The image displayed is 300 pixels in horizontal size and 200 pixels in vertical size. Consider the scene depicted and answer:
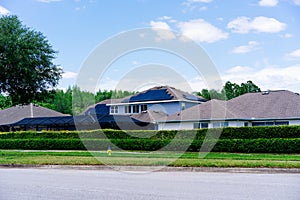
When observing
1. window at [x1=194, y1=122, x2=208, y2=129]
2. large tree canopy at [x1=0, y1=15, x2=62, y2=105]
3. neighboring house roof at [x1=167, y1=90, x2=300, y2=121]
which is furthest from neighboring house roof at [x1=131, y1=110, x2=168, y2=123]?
large tree canopy at [x1=0, y1=15, x2=62, y2=105]

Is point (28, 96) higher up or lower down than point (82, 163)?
higher up

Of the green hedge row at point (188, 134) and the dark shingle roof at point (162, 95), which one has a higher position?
the dark shingle roof at point (162, 95)

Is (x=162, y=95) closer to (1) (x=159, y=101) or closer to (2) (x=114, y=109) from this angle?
(1) (x=159, y=101)

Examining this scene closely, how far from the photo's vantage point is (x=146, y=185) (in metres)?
12.2

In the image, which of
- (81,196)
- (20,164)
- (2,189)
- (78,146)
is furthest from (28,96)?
(81,196)

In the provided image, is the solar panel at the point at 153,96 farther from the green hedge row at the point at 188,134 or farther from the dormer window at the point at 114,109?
the green hedge row at the point at 188,134

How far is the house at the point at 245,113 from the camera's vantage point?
40.1 m

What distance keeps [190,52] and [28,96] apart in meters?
14.8

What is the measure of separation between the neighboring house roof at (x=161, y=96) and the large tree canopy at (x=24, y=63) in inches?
1067

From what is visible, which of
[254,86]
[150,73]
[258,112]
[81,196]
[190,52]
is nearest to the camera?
[81,196]

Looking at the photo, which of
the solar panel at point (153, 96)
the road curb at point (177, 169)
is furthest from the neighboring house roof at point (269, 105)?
the road curb at point (177, 169)

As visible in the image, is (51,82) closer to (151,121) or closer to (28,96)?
(28,96)

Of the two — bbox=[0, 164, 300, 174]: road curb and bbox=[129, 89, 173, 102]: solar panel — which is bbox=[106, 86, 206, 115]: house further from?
bbox=[0, 164, 300, 174]: road curb

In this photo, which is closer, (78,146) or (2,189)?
(2,189)
